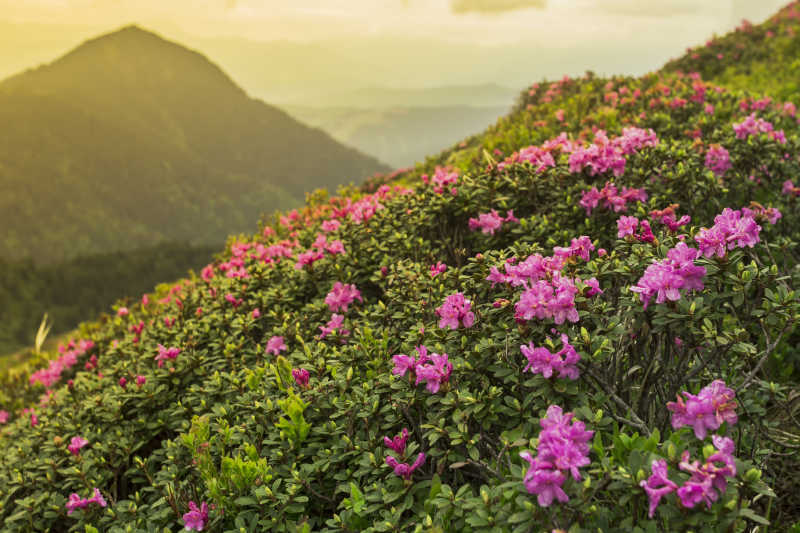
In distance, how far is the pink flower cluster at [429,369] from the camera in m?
2.39

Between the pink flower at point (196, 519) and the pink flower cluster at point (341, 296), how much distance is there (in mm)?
1564

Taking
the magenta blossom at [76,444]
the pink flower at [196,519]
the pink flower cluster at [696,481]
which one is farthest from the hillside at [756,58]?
the magenta blossom at [76,444]

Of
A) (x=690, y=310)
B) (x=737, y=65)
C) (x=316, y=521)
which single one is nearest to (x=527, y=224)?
(x=690, y=310)

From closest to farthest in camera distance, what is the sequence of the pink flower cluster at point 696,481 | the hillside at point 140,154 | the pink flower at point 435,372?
the pink flower cluster at point 696,481
the pink flower at point 435,372
the hillside at point 140,154

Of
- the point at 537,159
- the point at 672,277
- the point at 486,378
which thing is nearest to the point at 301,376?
the point at 486,378

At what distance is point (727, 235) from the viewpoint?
2303mm

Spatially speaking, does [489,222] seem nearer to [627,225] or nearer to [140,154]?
[627,225]

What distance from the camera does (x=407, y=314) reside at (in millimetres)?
3197

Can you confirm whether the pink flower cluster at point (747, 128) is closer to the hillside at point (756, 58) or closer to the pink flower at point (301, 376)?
the pink flower at point (301, 376)

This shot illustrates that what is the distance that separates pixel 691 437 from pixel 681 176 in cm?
254

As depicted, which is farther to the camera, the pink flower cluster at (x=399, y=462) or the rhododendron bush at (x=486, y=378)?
the pink flower cluster at (x=399, y=462)

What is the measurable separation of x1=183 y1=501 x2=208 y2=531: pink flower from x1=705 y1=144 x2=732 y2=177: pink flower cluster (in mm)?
4400

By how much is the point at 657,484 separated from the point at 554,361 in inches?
23.7

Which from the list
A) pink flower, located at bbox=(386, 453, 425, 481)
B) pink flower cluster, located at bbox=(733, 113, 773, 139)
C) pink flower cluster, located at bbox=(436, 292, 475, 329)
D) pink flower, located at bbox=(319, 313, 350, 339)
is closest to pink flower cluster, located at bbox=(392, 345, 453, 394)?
pink flower cluster, located at bbox=(436, 292, 475, 329)
